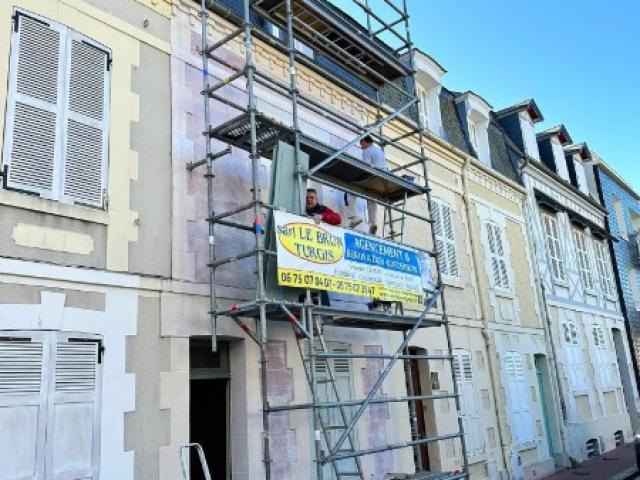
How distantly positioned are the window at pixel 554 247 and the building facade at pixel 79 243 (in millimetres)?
11583

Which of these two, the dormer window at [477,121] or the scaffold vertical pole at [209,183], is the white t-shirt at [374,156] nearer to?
the scaffold vertical pole at [209,183]

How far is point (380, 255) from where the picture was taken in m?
6.68

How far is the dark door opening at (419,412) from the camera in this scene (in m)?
8.82

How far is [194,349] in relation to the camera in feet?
19.9

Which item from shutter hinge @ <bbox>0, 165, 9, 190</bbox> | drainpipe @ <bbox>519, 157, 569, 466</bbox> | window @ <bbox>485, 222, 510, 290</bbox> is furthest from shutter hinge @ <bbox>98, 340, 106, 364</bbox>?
drainpipe @ <bbox>519, 157, 569, 466</bbox>

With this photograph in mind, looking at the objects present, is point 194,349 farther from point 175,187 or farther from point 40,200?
point 40,200

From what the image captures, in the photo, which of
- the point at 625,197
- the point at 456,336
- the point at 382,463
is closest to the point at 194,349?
the point at 382,463

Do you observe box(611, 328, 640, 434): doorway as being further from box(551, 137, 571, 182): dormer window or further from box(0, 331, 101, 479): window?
box(0, 331, 101, 479): window

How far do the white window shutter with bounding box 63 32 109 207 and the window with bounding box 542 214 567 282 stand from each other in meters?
12.1

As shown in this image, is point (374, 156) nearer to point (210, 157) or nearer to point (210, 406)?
point (210, 157)

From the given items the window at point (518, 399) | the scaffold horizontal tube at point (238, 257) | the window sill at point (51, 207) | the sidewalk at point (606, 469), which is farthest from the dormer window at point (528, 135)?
the window sill at point (51, 207)

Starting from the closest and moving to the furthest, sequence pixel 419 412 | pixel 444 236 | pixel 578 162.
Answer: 1. pixel 419 412
2. pixel 444 236
3. pixel 578 162

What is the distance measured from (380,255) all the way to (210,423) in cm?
266

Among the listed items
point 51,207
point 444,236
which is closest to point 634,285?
point 444,236
